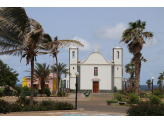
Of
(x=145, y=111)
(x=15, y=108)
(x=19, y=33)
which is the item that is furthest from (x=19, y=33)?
(x=145, y=111)

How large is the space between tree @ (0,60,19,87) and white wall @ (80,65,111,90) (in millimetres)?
16734

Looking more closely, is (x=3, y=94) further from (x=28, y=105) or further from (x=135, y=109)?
(x=135, y=109)

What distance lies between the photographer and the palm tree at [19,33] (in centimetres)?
1338

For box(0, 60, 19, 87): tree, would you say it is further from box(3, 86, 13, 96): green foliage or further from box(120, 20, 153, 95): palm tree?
box(120, 20, 153, 95): palm tree

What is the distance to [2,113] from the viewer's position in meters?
12.5

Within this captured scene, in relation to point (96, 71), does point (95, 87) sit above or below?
below

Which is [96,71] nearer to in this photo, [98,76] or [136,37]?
[98,76]

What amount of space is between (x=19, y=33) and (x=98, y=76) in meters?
30.5

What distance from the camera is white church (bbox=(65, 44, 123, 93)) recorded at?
42.5 m

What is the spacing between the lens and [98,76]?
4294cm

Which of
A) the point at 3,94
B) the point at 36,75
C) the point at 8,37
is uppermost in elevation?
the point at 8,37
